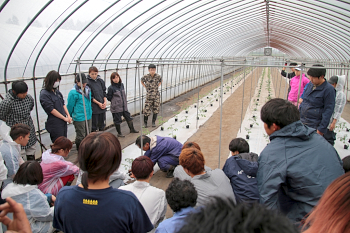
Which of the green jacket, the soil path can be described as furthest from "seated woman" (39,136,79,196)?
the soil path

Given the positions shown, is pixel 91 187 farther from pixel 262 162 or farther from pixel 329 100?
pixel 329 100

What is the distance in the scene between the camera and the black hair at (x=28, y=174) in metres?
2.53

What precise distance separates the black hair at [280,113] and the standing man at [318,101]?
2.19 metres

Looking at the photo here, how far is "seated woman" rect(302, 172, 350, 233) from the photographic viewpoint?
772 millimetres

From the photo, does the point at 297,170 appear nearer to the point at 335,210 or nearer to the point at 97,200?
the point at 335,210

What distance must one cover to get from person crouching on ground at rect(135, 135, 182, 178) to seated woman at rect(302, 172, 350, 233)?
356cm

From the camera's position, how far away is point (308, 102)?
3.99 m

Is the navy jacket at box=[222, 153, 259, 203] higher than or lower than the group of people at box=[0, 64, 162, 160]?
lower

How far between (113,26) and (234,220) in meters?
7.15

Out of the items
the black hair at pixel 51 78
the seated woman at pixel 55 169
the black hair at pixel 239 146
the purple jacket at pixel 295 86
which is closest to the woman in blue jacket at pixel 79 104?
the black hair at pixel 51 78

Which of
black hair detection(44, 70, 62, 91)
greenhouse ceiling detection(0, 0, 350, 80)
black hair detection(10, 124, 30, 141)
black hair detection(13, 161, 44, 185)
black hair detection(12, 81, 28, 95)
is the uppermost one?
greenhouse ceiling detection(0, 0, 350, 80)

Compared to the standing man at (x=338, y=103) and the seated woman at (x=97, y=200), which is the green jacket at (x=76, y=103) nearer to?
the seated woman at (x=97, y=200)

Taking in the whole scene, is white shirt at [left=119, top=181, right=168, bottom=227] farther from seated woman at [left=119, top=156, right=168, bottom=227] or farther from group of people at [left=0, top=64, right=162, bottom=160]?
group of people at [left=0, top=64, right=162, bottom=160]

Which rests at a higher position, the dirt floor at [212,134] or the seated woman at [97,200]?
the seated woman at [97,200]
